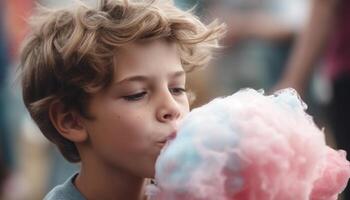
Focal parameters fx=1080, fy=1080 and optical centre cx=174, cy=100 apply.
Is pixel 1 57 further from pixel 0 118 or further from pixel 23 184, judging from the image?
pixel 23 184

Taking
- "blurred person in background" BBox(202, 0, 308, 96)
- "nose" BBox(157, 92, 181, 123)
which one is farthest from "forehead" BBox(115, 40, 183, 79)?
"blurred person in background" BBox(202, 0, 308, 96)

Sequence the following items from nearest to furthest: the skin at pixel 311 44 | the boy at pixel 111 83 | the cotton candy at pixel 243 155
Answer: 1. the cotton candy at pixel 243 155
2. the boy at pixel 111 83
3. the skin at pixel 311 44

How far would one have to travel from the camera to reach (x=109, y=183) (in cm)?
343

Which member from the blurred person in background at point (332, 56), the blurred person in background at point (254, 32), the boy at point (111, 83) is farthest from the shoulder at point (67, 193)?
the blurred person in background at point (254, 32)

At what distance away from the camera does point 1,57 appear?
277 inches

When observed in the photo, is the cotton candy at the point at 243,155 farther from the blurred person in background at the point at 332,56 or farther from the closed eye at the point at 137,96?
the blurred person in background at the point at 332,56

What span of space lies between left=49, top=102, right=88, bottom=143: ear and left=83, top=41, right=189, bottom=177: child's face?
53 millimetres

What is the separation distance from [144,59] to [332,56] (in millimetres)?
1894

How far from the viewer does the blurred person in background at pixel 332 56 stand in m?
4.88

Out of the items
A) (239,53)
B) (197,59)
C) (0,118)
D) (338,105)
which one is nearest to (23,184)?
(0,118)

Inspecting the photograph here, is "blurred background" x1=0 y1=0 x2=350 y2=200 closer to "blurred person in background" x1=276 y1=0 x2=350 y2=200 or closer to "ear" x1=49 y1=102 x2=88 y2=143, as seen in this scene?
"blurred person in background" x1=276 y1=0 x2=350 y2=200

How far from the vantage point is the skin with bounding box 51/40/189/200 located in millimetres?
3217

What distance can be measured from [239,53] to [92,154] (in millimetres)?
3830

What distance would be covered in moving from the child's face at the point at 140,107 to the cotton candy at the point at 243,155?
177 mm
